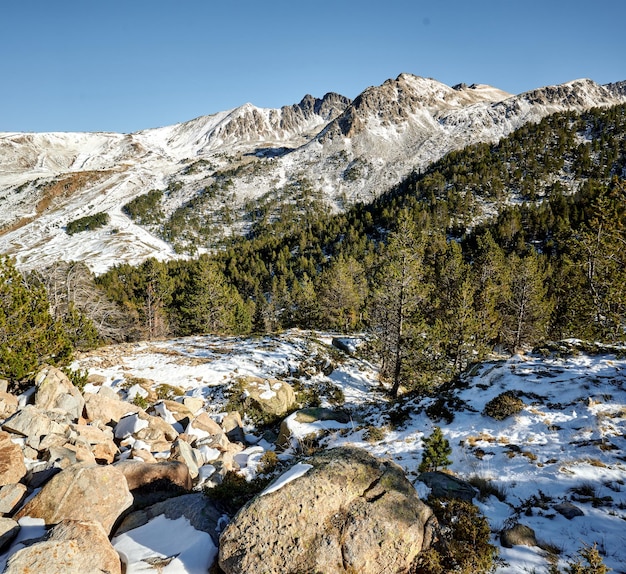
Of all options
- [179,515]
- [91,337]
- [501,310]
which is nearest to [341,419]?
[179,515]

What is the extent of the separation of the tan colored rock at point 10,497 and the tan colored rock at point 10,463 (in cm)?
44

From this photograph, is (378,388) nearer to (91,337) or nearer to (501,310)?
(91,337)

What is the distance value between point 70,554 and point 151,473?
11.7 feet

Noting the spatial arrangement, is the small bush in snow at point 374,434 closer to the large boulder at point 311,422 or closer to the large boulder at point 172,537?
the large boulder at point 311,422

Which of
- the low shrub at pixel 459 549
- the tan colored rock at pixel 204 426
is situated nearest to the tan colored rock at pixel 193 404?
the tan colored rock at pixel 204 426

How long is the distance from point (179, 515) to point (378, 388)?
20.6 m

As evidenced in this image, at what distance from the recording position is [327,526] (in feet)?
17.0

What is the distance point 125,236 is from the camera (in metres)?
162

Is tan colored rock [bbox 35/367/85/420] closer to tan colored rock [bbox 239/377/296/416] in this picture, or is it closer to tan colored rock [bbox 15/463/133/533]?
tan colored rock [bbox 15/463/133/533]

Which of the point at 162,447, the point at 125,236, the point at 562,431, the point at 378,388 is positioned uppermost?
the point at 125,236

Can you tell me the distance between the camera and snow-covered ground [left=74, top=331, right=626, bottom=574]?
5613 millimetres

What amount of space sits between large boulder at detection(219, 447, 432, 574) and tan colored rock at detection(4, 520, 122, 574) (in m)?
1.66

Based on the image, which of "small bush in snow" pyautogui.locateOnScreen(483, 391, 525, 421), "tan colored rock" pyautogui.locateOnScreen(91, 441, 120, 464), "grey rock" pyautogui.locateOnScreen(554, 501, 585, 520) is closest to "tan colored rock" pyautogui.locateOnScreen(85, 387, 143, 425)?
"tan colored rock" pyautogui.locateOnScreen(91, 441, 120, 464)

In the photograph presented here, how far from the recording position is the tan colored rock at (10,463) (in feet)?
21.2
